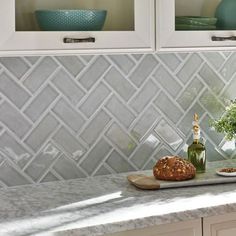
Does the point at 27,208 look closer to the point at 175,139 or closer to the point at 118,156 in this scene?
the point at 118,156

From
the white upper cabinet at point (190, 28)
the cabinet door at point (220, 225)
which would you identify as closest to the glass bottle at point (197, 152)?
the white upper cabinet at point (190, 28)

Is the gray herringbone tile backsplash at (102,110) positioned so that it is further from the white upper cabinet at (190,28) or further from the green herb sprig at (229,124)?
the white upper cabinet at (190,28)

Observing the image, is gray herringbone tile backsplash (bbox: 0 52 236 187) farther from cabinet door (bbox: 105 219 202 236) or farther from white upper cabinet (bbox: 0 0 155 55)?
cabinet door (bbox: 105 219 202 236)

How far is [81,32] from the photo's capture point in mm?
2389

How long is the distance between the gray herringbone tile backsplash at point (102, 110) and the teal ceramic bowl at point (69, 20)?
1.23ft

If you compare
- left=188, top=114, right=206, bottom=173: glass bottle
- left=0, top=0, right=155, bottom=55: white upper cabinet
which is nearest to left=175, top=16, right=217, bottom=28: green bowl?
left=0, top=0, right=155, bottom=55: white upper cabinet

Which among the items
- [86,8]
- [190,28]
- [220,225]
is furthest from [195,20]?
[220,225]

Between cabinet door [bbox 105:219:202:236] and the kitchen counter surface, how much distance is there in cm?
3

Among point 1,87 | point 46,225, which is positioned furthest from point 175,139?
point 46,225

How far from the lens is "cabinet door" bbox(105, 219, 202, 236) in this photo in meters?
2.19

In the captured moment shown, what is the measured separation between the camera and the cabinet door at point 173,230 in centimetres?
219

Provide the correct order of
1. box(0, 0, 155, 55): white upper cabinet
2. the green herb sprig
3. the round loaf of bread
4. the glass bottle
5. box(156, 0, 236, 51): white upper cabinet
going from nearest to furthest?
1. box(0, 0, 155, 55): white upper cabinet
2. box(156, 0, 236, 51): white upper cabinet
3. the round loaf of bread
4. the glass bottle
5. the green herb sprig

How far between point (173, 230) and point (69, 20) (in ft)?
2.81

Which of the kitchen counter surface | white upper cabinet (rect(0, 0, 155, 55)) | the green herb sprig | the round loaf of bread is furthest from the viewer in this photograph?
the green herb sprig
